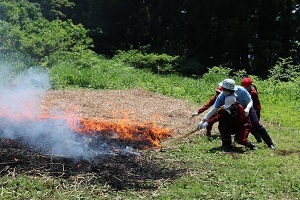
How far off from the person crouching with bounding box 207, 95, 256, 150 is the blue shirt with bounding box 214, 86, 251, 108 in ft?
0.55

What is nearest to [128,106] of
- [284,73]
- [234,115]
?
[234,115]

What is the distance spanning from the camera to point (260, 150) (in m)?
7.11

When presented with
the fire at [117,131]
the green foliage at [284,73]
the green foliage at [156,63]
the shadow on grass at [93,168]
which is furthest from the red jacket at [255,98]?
the green foliage at [156,63]

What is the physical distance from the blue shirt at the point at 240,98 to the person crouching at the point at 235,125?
0.55 feet

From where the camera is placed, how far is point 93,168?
5586mm

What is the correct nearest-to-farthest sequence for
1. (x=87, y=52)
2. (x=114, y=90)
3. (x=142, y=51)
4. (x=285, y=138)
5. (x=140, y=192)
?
(x=140, y=192), (x=285, y=138), (x=114, y=90), (x=87, y=52), (x=142, y=51)

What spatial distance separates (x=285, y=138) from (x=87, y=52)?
1519cm

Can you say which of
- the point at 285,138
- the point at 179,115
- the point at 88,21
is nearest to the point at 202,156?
the point at 285,138

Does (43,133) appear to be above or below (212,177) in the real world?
above

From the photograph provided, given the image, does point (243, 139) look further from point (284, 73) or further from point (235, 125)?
point (284, 73)

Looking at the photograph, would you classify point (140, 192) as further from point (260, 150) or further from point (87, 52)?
point (87, 52)

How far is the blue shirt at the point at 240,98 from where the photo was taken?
283 inches

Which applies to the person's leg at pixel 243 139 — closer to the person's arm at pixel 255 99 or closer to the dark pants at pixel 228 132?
the dark pants at pixel 228 132

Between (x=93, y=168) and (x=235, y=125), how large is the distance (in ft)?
9.63
